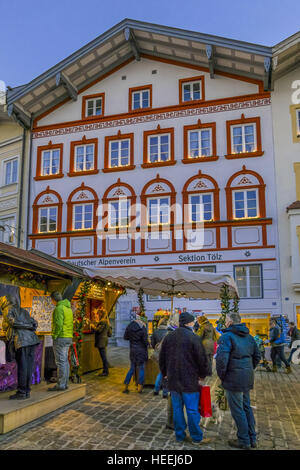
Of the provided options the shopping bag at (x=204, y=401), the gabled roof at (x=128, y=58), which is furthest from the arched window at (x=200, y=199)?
the shopping bag at (x=204, y=401)

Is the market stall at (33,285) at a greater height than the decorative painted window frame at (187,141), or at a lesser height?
lesser

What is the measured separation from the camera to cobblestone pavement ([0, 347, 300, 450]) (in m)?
5.38

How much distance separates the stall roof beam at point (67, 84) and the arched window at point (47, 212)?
17.5ft

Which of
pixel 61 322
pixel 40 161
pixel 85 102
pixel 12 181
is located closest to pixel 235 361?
pixel 61 322

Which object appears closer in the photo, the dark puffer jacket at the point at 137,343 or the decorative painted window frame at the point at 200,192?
the dark puffer jacket at the point at 137,343

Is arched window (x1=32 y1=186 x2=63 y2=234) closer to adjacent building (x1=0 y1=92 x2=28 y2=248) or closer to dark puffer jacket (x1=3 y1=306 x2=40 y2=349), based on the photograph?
adjacent building (x1=0 y1=92 x2=28 y2=248)

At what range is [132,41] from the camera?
20531mm

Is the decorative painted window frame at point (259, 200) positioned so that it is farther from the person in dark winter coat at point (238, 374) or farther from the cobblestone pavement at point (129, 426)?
the person in dark winter coat at point (238, 374)

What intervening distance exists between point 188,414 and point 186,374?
56 centimetres

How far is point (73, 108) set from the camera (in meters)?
22.3

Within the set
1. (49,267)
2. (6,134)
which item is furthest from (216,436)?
(6,134)

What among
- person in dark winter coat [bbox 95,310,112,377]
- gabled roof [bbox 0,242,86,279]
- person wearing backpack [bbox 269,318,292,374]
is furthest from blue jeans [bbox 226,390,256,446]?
person wearing backpack [bbox 269,318,292,374]

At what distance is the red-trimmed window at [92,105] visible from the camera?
21.9 meters

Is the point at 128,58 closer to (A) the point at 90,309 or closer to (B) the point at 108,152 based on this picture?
(B) the point at 108,152
